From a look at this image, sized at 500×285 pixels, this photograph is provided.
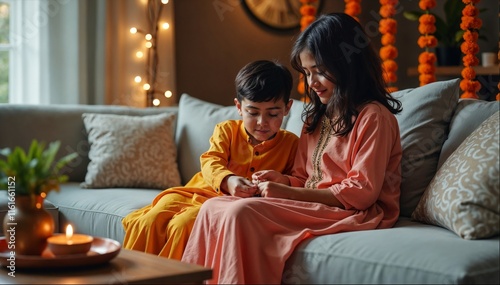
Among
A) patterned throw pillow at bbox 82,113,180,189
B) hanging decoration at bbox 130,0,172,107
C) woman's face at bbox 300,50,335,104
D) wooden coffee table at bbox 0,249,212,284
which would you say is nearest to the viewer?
wooden coffee table at bbox 0,249,212,284

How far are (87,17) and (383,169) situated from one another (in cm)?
246

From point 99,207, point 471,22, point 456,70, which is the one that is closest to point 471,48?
point 471,22

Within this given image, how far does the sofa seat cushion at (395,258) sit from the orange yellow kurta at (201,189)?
420 millimetres

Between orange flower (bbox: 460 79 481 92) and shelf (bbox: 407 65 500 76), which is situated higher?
shelf (bbox: 407 65 500 76)

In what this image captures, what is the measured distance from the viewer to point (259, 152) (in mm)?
2525

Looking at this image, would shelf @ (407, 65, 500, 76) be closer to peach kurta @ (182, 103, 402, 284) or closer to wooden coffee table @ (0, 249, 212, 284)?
peach kurta @ (182, 103, 402, 284)

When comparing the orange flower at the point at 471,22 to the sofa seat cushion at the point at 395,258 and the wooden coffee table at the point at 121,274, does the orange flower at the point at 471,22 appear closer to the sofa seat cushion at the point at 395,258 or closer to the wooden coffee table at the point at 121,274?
the sofa seat cushion at the point at 395,258

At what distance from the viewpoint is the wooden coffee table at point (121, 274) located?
5.30 feet

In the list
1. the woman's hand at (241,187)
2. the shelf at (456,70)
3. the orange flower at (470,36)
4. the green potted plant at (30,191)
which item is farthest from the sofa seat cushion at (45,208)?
the shelf at (456,70)

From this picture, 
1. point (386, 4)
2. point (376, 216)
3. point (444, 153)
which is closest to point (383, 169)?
point (376, 216)

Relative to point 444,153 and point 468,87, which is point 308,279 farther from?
point 468,87

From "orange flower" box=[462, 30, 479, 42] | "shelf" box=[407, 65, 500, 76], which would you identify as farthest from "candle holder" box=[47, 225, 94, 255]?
"shelf" box=[407, 65, 500, 76]

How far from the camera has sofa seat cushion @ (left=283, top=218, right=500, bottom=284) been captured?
1714mm

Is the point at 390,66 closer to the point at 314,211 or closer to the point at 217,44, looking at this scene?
the point at 217,44
